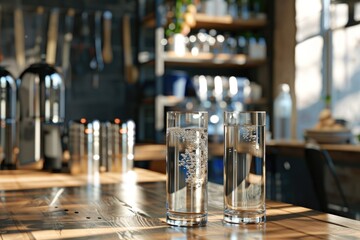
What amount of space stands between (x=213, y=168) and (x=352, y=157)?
1.67 meters

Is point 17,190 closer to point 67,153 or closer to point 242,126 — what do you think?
point 67,153

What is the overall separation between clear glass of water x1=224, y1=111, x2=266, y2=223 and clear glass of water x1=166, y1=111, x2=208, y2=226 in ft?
0.13

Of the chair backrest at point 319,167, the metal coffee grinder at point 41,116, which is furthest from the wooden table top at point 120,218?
the chair backrest at point 319,167

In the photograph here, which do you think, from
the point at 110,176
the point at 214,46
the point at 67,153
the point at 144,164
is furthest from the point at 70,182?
the point at 214,46

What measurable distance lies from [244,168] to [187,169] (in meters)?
0.09

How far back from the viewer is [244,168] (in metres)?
0.86

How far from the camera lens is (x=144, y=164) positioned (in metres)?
4.38

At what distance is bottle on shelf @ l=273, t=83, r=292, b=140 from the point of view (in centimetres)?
441

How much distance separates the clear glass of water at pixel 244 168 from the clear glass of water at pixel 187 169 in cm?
4

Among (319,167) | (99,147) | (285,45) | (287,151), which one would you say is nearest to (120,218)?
(99,147)

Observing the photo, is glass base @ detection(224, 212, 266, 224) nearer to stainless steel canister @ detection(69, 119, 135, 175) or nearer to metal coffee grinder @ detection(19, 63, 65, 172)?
stainless steel canister @ detection(69, 119, 135, 175)

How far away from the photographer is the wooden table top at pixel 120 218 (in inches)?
30.8

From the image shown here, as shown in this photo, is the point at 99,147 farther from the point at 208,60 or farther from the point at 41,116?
the point at 208,60

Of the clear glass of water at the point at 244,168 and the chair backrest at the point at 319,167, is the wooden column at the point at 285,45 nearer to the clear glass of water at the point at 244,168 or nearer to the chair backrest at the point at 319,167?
the chair backrest at the point at 319,167
